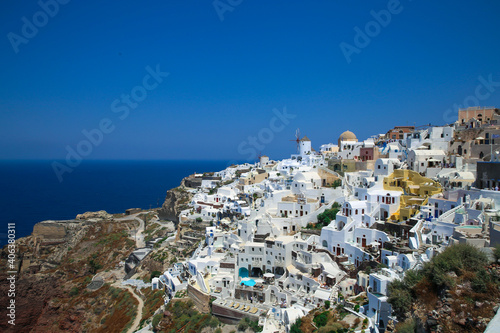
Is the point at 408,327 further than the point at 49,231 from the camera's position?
No

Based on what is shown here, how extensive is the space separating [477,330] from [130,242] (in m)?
41.9

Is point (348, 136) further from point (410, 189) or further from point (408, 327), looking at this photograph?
point (408, 327)

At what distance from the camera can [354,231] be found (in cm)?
2227

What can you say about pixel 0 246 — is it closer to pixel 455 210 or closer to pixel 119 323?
pixel 119 323

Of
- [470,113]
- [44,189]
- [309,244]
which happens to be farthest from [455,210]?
[44,189]

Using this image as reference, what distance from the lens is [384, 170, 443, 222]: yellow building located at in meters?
22.3

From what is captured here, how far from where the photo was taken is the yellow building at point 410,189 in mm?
22344

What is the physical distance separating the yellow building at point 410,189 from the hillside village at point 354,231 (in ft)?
0.23

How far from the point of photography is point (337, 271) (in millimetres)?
20484

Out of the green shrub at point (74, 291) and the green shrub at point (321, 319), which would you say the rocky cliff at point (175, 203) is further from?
the green shrub at point (321, 319)

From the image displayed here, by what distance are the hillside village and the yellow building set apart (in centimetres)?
7

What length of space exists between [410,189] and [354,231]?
19.4ft

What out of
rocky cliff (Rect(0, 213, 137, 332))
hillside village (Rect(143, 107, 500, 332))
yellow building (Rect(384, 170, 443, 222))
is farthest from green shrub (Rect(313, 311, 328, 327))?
rocky cliff (Rect(0, 213, 137, 332))

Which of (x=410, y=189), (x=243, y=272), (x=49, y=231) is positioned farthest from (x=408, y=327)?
(x=49, y=231)
